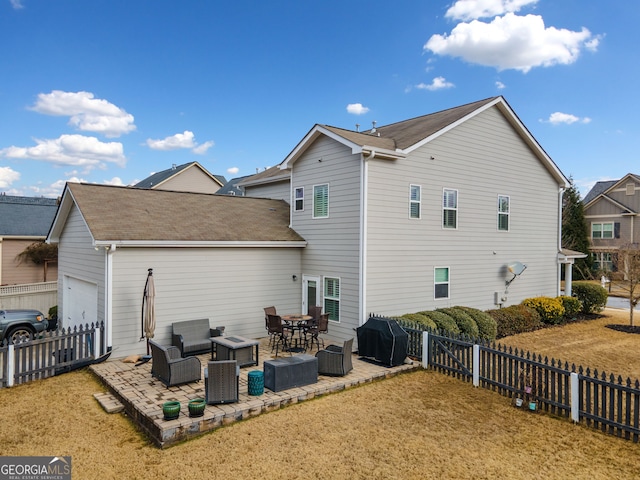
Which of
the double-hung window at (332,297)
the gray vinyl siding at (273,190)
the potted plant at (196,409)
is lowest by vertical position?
the potted plant at (196,409)

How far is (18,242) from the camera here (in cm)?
2166

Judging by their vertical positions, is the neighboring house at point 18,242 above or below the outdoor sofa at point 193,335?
above

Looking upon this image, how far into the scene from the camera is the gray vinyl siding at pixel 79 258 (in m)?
10.8

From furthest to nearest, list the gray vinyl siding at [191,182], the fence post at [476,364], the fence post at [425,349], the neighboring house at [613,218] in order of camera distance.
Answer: the gray vinyl siding at [191,182] < the neighboring house at [613,218] < the fence post at [425,349] < the fence post at [476,364]

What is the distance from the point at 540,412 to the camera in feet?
25.0

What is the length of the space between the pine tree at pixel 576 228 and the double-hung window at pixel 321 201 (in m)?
30.8

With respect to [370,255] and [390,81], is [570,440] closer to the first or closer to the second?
[370,255]

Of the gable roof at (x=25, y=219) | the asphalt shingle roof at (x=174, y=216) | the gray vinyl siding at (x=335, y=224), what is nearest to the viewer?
the asphalt shingle roof at (x=174, y=216)

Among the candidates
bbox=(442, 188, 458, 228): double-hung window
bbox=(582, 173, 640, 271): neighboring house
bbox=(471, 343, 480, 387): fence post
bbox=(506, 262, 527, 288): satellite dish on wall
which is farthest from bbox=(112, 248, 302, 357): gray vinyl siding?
bbox=(582, 173, 640, 271): neighboring house

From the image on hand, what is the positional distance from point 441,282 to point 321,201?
506cm

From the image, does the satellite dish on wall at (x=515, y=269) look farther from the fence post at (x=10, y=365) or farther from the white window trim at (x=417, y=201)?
the fence post at (x=10, y=365)

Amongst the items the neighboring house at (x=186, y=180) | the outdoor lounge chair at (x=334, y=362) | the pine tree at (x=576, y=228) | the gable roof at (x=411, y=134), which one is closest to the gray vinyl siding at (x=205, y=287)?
the gable roof at (x=411, y=134)

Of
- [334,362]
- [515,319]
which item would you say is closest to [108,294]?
[334,362]

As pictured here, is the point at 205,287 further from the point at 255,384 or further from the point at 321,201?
the point at 255,384
